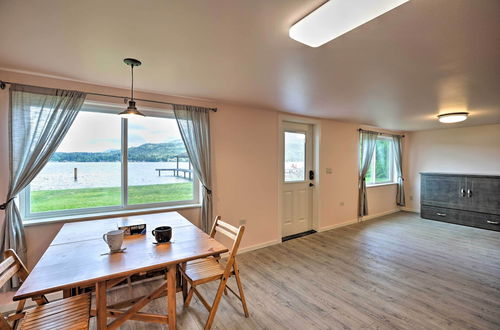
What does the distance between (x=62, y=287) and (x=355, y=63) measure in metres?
2.44

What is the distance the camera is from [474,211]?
4715 mm

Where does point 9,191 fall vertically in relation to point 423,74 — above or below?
below

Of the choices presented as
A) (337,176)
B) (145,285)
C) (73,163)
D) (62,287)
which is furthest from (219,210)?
(337,176)

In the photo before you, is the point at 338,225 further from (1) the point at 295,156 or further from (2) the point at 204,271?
(2) the point at 204,271

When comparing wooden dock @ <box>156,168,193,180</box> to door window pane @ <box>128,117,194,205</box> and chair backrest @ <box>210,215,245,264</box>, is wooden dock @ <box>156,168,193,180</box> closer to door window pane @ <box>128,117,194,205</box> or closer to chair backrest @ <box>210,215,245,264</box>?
door window pane @ <box>128,117,194,205</box>

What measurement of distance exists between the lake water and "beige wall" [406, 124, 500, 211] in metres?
6.03

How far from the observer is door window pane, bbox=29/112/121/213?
2.35 m

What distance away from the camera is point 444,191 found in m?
5.12

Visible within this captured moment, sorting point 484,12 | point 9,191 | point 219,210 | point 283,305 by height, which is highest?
point 484,12

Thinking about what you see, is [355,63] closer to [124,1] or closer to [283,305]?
[124,1]

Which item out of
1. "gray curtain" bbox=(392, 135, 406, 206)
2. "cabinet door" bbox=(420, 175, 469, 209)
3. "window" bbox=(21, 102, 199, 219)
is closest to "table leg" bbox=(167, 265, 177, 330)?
"window" bbox=(21, 102, 199, 219)

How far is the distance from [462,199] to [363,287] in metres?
4.09

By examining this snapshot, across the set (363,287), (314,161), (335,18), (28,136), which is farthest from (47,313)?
(314,161)

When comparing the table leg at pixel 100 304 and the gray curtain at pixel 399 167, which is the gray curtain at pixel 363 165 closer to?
the gray curtain at pixel 399 167
